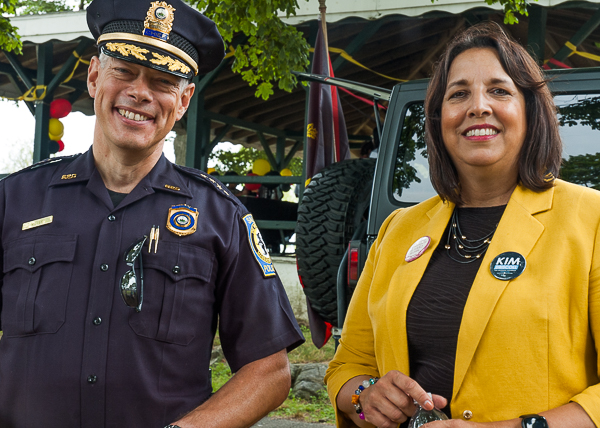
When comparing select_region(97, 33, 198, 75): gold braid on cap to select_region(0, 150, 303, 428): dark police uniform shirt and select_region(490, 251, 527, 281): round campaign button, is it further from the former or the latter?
select_region(490, 251, 527, 281): round campaign button

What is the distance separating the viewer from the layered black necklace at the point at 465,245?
5.23 feet

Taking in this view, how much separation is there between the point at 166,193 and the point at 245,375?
0.52 meters

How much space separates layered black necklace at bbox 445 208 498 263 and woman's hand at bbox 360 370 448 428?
1.12 ft

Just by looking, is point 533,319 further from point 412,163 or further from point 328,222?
point 328,222

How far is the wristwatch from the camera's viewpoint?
4.37ft

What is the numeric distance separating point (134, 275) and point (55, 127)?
8486 millimetres

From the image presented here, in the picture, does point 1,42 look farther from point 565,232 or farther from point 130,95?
point 565,232

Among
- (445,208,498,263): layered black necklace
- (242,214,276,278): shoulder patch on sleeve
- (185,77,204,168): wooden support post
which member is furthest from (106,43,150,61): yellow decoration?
(185,77,204,168): wooden support post

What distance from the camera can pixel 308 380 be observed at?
5.00 metres

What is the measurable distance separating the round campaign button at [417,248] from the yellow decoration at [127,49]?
2.80 ft

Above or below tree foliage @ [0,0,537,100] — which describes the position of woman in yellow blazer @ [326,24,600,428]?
below

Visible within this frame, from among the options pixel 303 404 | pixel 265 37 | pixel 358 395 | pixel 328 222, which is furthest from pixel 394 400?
pixel 265 37

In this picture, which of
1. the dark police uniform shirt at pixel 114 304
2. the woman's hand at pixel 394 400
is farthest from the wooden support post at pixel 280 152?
the woman's hand at pixel 394 400

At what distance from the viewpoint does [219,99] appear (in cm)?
988
